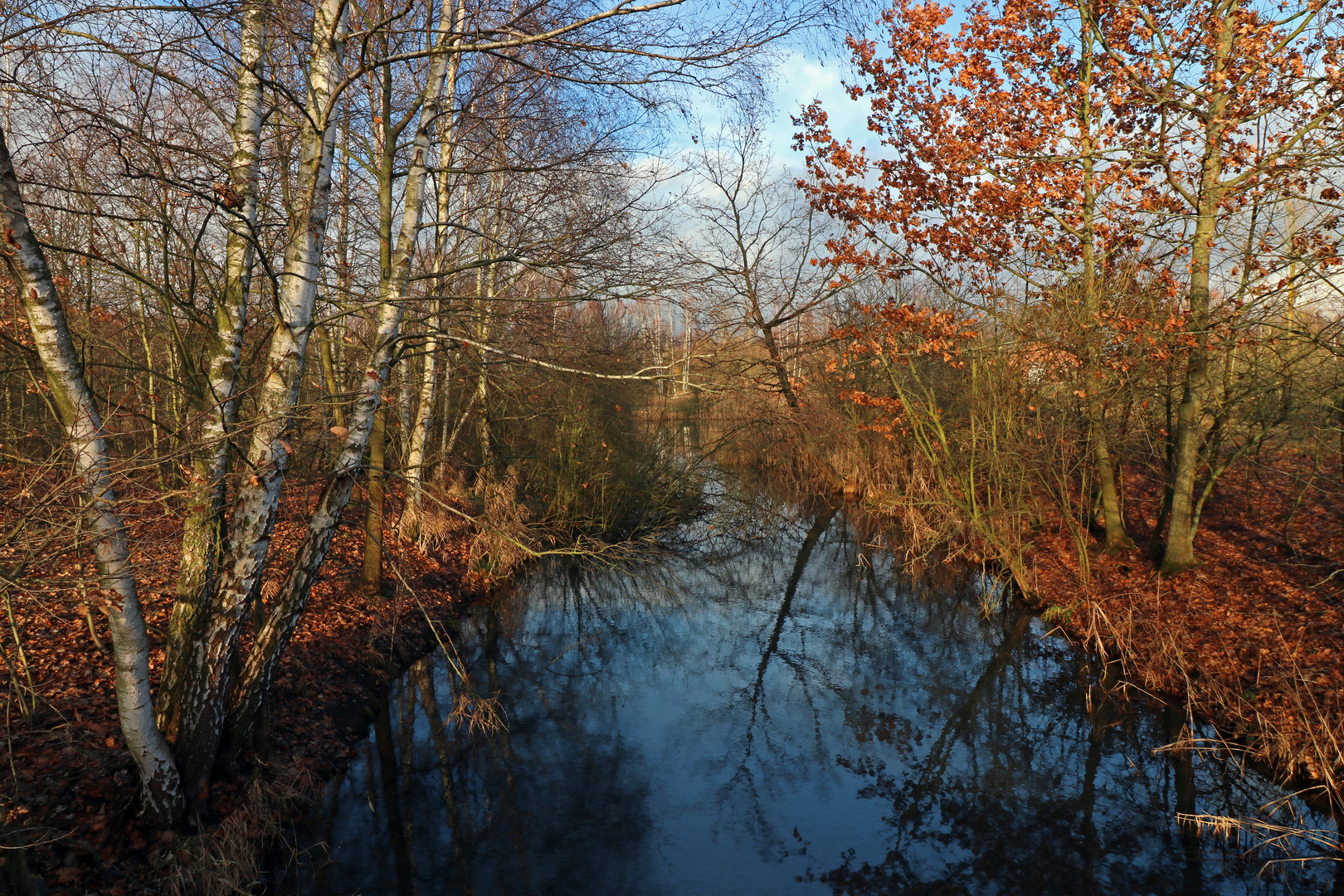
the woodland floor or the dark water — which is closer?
the dark water

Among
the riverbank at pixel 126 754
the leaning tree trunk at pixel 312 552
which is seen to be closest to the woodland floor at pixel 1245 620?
the riverbank at pixel 126 754

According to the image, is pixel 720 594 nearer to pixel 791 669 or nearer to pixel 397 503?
pixel 791 669

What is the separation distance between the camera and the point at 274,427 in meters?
4.68

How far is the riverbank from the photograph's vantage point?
4.15 metres

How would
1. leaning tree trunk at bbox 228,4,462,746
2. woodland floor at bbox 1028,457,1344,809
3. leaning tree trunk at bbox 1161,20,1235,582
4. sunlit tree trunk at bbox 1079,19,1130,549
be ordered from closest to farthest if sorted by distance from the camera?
1. leaning tree trunk at bbox 228,4,462,746
2. woodland floor at bbox 1028,457,1344,809
3. leaning tree trunk at bbox 1161,20,1235,582
4. sunlit tree trunk at bbox 1079,19,1130,549

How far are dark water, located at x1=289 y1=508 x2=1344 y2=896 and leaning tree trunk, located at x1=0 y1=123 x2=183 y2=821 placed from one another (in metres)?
1.93

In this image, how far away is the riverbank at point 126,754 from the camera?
13.6 feet

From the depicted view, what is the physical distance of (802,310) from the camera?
55.0ft

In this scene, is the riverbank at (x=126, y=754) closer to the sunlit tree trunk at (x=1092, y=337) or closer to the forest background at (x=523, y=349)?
the forest background at (x=523, y=349)

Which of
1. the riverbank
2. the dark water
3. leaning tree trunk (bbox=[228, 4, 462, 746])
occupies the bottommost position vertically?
the dark water

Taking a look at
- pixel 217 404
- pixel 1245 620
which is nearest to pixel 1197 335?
pixel 1245 620

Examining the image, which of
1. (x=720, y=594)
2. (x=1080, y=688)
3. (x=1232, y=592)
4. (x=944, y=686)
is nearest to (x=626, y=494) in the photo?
(x=720, y=594)

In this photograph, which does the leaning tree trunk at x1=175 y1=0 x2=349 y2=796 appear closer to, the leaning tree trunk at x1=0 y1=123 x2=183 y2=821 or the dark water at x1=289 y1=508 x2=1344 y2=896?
the leaning tree trunk at x1=0 y1=123 x2=183 y2=821

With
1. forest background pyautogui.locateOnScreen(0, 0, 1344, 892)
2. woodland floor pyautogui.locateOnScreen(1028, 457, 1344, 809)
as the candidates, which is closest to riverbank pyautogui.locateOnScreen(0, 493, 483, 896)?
forest background pyautogui.locateOnScreen(0, 0, 1344, 892)
